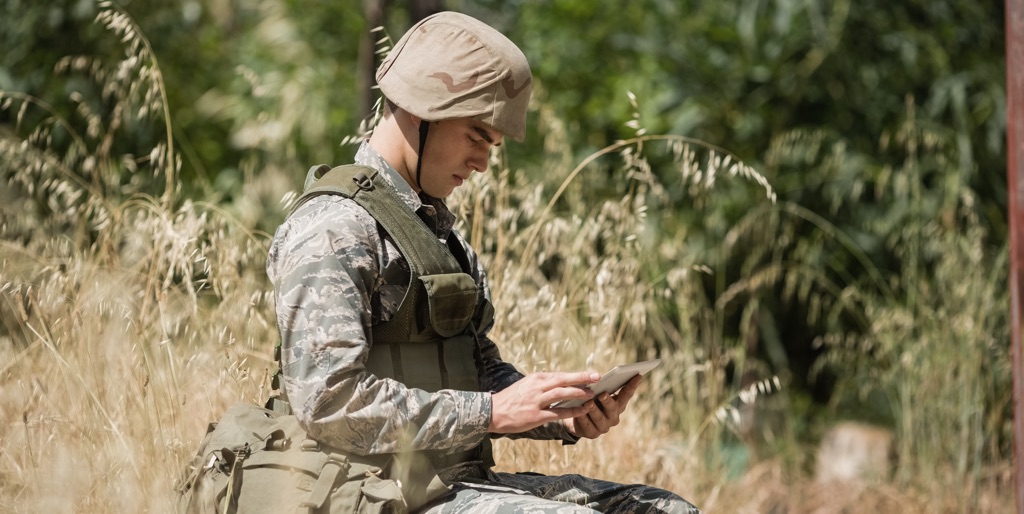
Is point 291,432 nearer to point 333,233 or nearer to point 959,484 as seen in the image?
point 333,233

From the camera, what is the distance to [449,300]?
2137 mm

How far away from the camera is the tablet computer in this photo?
210 centimetres

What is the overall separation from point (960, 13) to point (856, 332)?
6.14ft

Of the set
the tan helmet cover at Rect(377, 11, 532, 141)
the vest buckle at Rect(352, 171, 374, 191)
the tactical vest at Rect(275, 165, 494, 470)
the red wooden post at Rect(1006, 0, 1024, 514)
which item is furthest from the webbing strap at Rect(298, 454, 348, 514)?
Answer: the red wooden post at Rect(1006, 0, 1024, 514)

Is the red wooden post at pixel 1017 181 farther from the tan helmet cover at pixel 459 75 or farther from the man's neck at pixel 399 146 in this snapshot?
the man's neck at pixel 399 146

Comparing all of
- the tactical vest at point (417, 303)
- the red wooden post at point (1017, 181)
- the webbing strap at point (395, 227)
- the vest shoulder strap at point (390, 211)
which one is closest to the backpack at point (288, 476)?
the tactical vest at point (417, 303)

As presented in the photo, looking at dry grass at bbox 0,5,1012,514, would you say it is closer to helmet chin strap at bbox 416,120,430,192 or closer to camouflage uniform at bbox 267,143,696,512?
helmet chin strap at bbox 416,120,430,192

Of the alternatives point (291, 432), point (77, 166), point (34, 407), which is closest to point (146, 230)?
point (34, 407)

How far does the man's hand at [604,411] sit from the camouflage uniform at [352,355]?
0.23 m

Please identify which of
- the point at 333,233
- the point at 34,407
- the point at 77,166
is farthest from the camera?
the point at 77,166

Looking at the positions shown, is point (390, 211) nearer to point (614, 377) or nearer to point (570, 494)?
point (614, 377)

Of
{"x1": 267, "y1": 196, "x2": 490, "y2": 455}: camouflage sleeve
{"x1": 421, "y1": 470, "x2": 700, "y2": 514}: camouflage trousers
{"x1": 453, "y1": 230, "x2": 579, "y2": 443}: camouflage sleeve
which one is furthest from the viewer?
{"x1": 453, "y1": 230, "x2": 579, "y2": 443}: camouflage sleeve

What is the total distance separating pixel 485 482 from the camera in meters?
2.24

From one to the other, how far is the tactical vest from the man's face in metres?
0.09
